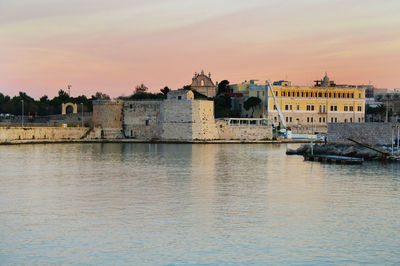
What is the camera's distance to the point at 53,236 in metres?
11.6

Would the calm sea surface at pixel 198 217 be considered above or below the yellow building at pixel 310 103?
below

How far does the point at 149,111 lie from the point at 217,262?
39.2m

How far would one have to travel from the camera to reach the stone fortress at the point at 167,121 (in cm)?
4675

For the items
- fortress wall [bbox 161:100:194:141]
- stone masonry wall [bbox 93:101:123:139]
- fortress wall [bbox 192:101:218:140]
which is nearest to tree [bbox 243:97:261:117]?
fortress wall [bbox 192:101:218:140]

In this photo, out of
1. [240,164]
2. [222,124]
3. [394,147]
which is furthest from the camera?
[222,124]

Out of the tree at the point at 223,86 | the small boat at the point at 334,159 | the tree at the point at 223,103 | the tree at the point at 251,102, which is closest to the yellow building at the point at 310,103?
the tree at the point at 251,102

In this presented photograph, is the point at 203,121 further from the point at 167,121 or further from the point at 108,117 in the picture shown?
the point at 108,117

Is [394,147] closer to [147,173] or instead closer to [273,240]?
[147,173]

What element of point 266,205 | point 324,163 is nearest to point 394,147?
point 324,163

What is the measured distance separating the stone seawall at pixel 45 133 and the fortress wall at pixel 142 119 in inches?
107

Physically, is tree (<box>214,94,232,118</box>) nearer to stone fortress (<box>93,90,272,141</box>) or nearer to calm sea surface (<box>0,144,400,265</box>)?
stone fortress (<box>93,90,272,141</box>)

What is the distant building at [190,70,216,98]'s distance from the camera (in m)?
65.4

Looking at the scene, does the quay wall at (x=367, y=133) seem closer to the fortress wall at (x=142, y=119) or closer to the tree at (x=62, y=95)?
the fortress wall at (x=142, y=119)

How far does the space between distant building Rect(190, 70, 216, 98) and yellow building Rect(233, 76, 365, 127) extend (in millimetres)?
5953
